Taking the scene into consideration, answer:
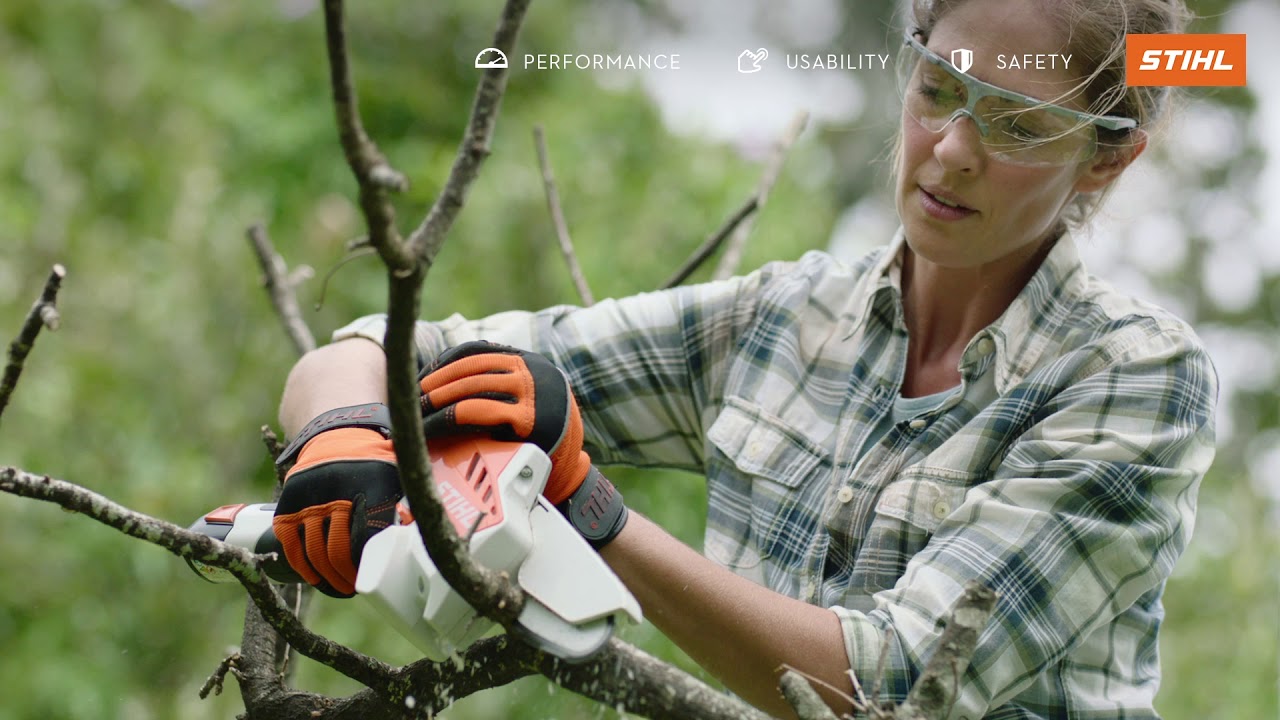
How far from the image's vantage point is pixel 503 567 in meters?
0.93

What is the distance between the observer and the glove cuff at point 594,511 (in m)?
1.09

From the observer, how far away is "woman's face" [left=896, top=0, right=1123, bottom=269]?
1.31 metres

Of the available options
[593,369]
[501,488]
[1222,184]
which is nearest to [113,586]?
[593,369]

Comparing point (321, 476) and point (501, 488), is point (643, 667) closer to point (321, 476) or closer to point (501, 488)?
point (501, 488)

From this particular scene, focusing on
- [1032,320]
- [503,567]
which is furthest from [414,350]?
[1032,320]

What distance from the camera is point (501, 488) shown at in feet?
3.17

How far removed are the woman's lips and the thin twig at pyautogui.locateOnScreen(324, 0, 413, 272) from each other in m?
0.95

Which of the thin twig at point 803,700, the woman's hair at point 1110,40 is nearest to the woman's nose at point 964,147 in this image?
the woman's hair at point 1110,40

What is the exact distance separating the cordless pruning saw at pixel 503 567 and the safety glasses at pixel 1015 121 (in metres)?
0.75

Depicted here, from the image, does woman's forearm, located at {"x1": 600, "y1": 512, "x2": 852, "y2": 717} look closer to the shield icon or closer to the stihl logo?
the stihl logo

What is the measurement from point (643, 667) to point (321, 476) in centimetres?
40

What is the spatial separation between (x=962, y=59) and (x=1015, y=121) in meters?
0.11

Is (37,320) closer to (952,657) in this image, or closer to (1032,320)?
(952,657)

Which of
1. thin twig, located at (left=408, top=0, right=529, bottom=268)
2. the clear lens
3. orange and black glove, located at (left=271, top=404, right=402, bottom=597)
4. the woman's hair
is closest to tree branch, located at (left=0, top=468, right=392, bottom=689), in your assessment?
orange and black glove, located at (left=271, top=404, right=402, bottom=597)
